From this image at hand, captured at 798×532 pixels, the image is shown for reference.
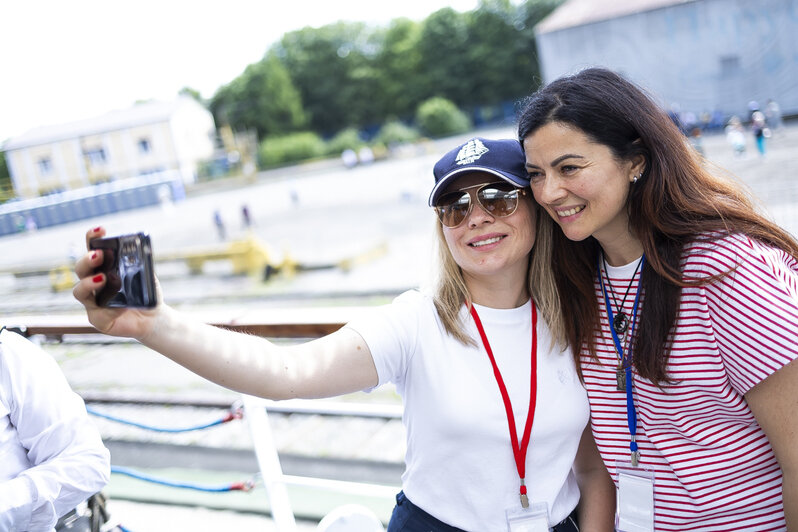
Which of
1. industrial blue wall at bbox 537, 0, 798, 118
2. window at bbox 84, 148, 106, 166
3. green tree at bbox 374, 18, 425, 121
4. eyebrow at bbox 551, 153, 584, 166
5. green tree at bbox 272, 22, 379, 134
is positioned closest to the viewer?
eyebrow at bbox 551, 153, 584, 166

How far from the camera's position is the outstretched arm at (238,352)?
1162 millimetres

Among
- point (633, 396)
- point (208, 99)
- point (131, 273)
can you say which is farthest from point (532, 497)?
point (208, 99)

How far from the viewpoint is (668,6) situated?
100 feet

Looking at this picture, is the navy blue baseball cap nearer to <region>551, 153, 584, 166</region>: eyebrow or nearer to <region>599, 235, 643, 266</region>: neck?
<region>551, 153, 584, 166</region>: eyebrow

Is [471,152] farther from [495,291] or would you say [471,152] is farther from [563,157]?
[495,291]

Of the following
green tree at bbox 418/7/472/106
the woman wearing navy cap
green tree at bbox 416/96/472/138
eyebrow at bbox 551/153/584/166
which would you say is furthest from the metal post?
green tree at bbox 418/7/472/106

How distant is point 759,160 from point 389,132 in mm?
40846

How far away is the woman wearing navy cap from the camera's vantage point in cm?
155

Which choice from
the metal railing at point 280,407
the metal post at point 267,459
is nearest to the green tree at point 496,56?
the metal railing at point 280,407

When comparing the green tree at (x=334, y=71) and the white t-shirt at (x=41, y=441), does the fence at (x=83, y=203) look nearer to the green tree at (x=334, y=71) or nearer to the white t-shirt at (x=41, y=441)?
the green tree at (x=334, y=71)

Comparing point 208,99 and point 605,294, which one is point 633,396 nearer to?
point 605,294

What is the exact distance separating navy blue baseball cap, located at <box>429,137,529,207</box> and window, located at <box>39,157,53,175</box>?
4914cm

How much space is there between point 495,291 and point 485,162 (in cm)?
36

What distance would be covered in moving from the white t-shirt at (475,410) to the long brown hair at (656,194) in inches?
10.2
